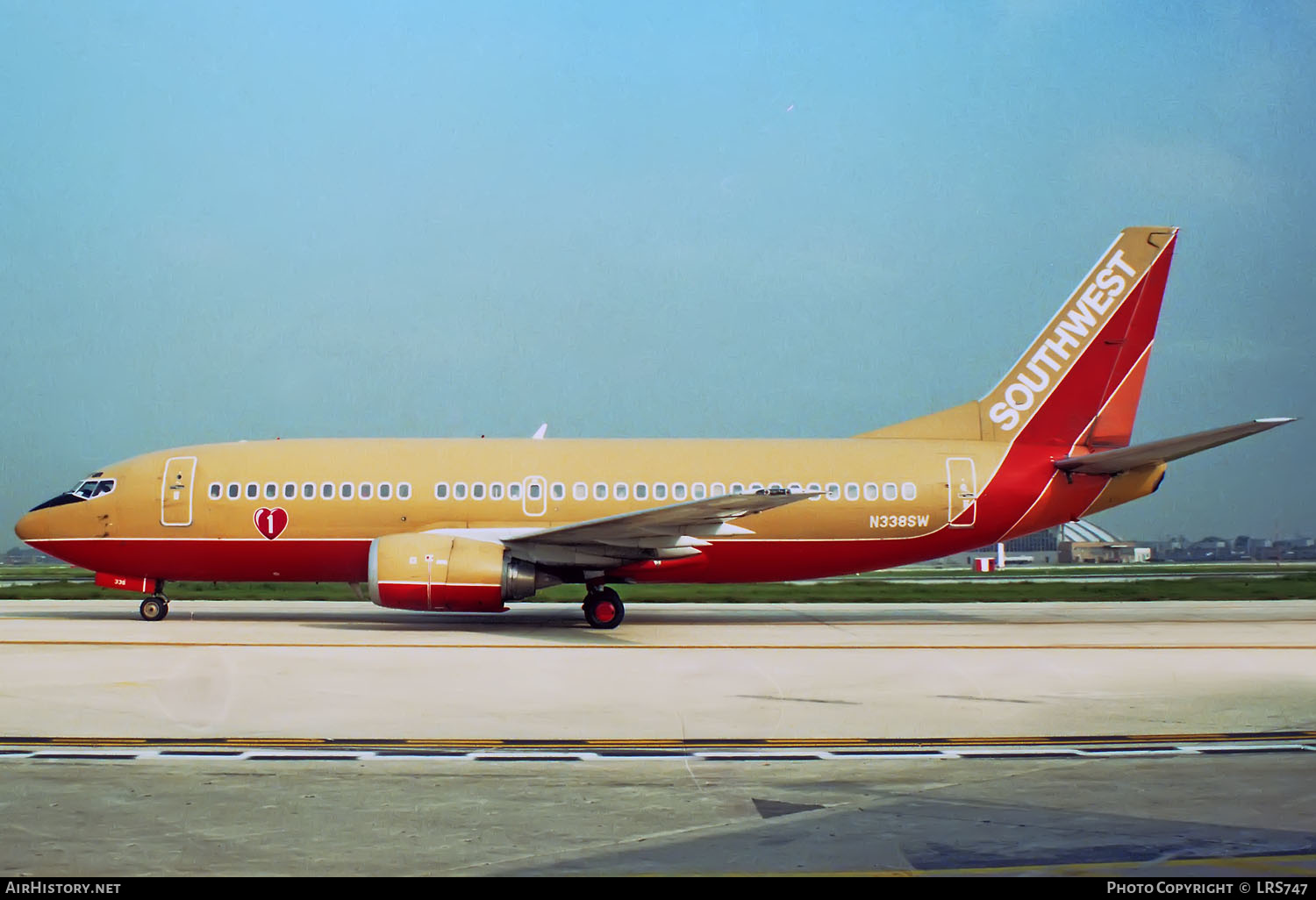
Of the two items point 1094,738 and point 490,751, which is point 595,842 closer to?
point 490,751

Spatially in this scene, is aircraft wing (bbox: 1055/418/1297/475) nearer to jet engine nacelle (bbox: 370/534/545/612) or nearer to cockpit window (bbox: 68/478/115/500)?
jet engine nacelle (bbox: 370/534/545/612)

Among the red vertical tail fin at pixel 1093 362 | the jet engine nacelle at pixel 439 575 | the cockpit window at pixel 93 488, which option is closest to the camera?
the jet engine nacelle at pixel 439 575

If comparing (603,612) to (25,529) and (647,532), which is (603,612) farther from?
(25,529)

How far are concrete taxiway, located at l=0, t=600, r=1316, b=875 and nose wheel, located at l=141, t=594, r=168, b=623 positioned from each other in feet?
14.0

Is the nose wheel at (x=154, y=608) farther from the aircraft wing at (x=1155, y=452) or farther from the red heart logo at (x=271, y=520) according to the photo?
the aircraft wing at (x=1155, y=452)

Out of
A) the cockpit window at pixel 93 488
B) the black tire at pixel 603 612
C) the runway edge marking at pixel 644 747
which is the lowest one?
the runway edge marking at pixel 644 747

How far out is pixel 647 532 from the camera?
72.7 feet

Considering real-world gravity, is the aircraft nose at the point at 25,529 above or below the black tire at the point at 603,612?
above

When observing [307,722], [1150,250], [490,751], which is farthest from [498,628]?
[1150,250]

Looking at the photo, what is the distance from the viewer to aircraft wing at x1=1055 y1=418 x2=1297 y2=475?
2095 centimetres

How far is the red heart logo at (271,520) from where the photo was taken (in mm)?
24109

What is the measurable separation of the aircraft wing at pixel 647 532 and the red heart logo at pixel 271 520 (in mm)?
4897

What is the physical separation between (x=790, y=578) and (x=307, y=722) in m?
15.3

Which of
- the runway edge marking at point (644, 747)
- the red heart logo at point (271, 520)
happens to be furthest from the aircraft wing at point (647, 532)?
the runway edge marking at point (644, 747)
